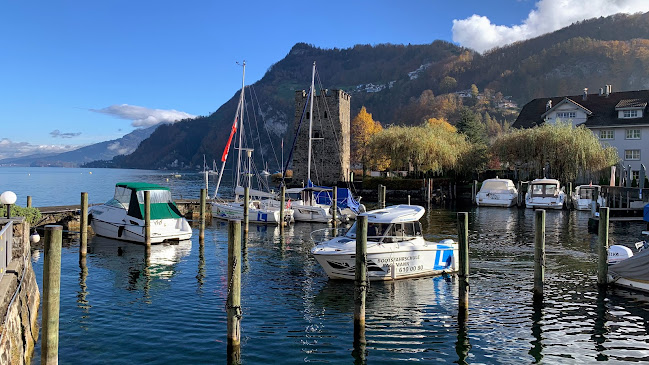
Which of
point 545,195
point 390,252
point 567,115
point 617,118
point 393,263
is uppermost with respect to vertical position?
point 567,115

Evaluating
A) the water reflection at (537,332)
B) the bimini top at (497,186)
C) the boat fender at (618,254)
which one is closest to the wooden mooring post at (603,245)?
A: the boat fender at (618,254)

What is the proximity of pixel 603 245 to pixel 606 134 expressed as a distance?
55640 millimetres

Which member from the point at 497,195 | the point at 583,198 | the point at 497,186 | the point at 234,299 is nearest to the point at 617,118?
the point at 583,198

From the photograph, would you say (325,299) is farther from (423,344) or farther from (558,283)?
(558,283)

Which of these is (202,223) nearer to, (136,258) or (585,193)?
(136,258)

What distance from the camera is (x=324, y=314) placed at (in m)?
14.8

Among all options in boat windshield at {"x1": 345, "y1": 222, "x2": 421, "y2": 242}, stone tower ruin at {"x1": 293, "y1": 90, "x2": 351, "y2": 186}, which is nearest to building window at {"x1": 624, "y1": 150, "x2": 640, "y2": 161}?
stone tower ruin at {"x1": 293, "y1": 90, "x2": 351, "y2": 186}

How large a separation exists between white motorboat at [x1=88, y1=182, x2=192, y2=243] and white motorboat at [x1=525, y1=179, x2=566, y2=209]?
37040 millimetres

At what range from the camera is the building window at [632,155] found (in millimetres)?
62375

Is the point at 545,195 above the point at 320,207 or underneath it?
above

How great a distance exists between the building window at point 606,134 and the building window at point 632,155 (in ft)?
8.56

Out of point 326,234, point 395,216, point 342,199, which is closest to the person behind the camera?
point 395,216

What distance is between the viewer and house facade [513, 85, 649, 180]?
6216 centimetres

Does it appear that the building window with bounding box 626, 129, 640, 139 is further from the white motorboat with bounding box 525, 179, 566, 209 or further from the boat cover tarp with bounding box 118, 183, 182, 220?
the boat cover tarp with bounding box 118, 183, 182, 220
